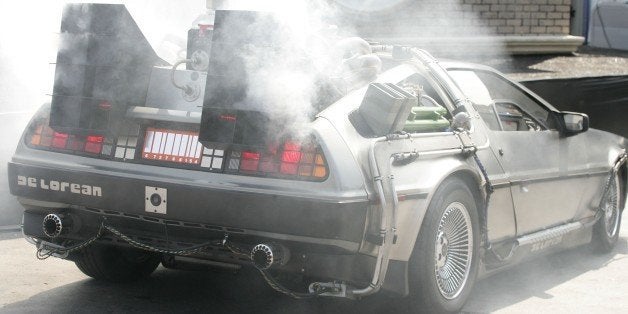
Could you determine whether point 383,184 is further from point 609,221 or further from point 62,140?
point 609,221

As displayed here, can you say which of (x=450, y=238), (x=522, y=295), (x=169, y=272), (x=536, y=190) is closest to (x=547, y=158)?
(x=536, y=190)

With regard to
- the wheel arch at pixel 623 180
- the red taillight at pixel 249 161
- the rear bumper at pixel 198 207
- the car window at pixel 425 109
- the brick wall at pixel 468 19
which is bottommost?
the rear bumper at pixel 198 207

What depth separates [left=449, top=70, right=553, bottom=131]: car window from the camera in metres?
6.33

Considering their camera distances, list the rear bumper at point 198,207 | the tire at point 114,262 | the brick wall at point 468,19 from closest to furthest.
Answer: the rear bumper at point 198,207 → the tire at point 114,262 → the brick wall at point 468,19

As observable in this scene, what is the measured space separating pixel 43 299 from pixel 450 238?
2245 millimetres

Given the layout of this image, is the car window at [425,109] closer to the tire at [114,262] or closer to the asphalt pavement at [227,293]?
the asphalt pavement at [227,293]

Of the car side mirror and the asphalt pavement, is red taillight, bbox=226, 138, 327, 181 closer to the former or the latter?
the asphalt pavement

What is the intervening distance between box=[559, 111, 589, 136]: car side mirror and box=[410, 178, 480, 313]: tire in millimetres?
1528

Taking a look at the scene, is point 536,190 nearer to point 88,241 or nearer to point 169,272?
point 169,272

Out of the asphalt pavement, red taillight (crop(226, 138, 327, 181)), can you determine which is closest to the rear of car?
red taillight (crop(226, 138, 327, 181))

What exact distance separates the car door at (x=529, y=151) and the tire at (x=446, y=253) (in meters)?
0.61

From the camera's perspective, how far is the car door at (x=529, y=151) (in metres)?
6.29

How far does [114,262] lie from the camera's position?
604 centimetres

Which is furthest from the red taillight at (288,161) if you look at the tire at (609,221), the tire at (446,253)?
the tire at (609,221)
